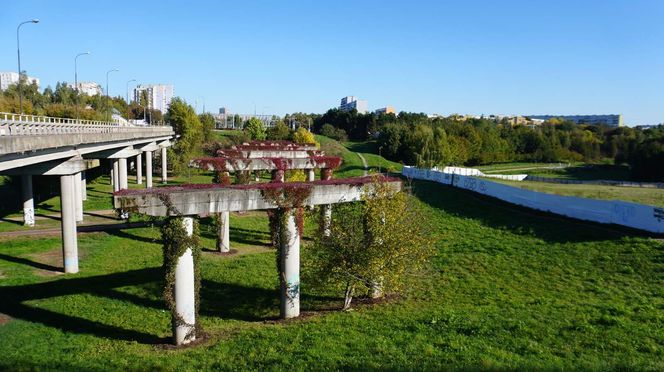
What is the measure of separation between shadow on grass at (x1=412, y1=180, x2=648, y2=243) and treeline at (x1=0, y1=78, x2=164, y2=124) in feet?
124

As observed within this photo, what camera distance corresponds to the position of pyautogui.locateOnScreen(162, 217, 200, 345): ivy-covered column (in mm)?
15148

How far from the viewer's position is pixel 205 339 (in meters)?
15.6

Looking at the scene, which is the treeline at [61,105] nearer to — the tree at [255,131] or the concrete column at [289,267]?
the tree at [255,131]

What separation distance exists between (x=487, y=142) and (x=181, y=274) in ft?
351

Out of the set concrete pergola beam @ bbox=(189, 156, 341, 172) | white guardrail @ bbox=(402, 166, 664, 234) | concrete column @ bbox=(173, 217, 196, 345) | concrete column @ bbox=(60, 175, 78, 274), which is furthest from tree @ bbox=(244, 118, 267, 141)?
concrete column @ bbox=(173, 217, 196, 345)

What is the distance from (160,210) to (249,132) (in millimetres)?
79914

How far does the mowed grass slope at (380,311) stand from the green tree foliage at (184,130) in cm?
4536

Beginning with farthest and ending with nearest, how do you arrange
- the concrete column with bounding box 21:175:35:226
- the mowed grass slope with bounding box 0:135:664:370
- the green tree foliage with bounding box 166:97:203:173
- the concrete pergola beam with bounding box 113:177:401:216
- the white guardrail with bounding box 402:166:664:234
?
1. the green tree foliage with bounding box 166:97:203:173
2. the concrete column with bounding box 21:175:35:226
3. the white guardrail with bounding box 402:166:664:234
4. the concrete pergola beam with bounding box 113:177:401:216
5. the mowed grass slope with bounding box 0:135:664:370

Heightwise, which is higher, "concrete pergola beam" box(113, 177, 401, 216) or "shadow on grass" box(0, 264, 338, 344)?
"concrete pergola beam" box(113, 177, 401, 216)

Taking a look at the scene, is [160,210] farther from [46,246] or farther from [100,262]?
[46,246]

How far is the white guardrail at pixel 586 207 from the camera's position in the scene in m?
27.4

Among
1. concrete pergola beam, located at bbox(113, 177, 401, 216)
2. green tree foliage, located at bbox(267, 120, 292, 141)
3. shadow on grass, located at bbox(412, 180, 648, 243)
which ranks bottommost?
shadow on grass, located at bbox(412, 180, 648, 243)

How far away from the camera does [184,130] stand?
255 ft

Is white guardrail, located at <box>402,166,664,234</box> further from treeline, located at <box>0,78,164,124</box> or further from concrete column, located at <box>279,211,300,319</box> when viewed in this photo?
treeline, located at <box>0,78,164,124</box>
